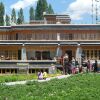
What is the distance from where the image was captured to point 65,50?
6153 centimetres

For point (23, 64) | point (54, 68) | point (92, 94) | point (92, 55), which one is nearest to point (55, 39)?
point (92, 55)

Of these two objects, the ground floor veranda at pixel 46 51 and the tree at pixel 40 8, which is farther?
the tree at pixel 40 8

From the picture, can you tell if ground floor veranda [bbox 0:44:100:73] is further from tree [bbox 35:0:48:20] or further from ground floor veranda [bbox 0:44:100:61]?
tree [bbox 35:0:48:20]

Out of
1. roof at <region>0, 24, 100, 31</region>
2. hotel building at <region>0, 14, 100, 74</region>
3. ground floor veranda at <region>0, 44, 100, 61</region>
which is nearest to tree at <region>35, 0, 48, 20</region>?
hotel building at <region>0, 14, 100, 74</region>

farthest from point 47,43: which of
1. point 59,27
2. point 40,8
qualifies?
point 40,8

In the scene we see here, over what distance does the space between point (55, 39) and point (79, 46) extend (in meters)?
5.69

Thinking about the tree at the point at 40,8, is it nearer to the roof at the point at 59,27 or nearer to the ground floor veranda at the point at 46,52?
the roof at the point at 59,27

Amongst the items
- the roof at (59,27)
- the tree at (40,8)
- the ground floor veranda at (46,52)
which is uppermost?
the tree at (40,8)

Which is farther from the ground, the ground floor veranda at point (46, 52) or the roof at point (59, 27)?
the roof at point (59, 27)

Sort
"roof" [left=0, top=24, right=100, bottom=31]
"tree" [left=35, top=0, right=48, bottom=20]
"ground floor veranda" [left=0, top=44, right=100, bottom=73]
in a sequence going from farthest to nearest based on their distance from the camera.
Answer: "tree" [left=35, top=0, right=48, bottom=20]
"roof" [left=0, top=24, right=100, bottom=31]
"ground floor veranda" [left=0, top=44, right=100, bottom=73]

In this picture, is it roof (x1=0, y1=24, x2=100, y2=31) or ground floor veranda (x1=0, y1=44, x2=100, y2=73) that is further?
roof (x1=0, y1=24, x2=100, y2=31)

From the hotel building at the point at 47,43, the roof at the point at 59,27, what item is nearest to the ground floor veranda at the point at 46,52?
the hotel building at the point at 47,43

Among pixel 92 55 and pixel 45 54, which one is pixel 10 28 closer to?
pixel 45 54

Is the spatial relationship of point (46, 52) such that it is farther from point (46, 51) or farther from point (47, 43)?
point (47, 43)
